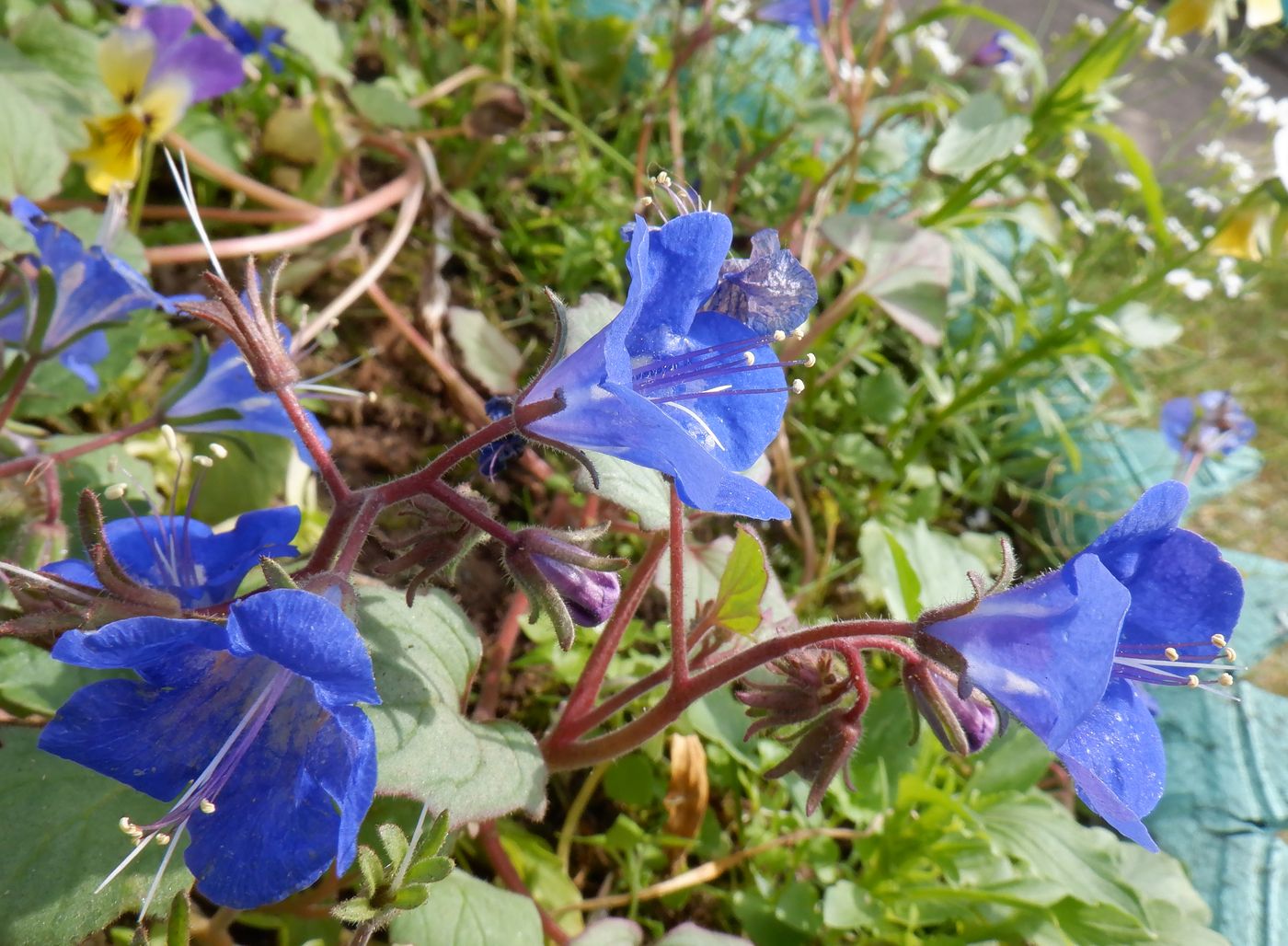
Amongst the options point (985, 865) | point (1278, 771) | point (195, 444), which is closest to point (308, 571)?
point (195, 444)

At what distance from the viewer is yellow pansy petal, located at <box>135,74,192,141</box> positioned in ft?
6.68

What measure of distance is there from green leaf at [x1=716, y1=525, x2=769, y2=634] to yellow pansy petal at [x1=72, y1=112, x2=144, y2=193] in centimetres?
149

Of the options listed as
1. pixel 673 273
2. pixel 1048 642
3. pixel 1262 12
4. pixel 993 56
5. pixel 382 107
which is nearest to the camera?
pixel 1048 642

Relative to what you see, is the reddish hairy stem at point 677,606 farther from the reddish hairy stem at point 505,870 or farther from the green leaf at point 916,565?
the green leaf at point 916,565

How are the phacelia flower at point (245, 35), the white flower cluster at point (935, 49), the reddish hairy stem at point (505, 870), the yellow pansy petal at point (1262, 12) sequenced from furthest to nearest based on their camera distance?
1. the white flower cluster at point (935, 49)
2. the phacelia flower at point (245, 35)
3. the yellow pansy petal at point (1262, 12)
4. the reddish hairy stem at point (505, 870)

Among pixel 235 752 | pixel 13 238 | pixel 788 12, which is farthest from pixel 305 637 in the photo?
pixel 788 12

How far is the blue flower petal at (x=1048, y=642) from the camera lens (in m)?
0.94

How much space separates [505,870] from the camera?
159cm

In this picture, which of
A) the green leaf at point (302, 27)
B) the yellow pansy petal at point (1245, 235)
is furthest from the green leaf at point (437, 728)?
the yellow pansy petal at point (1245, 235)

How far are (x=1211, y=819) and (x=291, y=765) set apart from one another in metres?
2.03

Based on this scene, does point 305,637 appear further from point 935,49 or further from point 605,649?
point 935,49

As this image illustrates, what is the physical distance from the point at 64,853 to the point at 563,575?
0.62 meters

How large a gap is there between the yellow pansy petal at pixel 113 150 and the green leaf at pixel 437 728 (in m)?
1.25

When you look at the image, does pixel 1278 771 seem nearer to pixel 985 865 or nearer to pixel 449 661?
pixel 985 865
